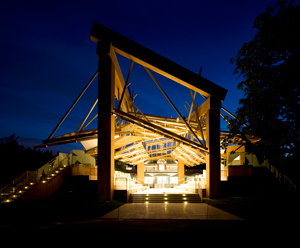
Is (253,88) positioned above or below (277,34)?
below

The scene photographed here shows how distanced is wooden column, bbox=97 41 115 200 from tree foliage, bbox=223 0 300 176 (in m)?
8.30

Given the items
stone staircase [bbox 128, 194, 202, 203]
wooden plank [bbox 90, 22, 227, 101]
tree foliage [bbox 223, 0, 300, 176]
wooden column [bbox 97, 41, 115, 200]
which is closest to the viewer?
tree foliage [bbox 223, 0, 300, 176]

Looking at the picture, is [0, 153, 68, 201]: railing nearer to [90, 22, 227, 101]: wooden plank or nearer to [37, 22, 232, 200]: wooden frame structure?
[37, 22, 232, 200]: wooden frame structure

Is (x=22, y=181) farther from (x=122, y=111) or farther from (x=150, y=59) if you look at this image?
(x=150, y=59)

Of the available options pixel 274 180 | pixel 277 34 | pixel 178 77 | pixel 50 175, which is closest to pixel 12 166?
pixel 50 175

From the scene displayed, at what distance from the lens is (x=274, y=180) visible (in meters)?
21.4

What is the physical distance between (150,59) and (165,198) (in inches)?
373

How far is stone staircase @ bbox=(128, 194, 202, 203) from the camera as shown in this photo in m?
17.7

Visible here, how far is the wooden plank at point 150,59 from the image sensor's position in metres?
17.2

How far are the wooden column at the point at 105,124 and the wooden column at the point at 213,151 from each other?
6591 mm

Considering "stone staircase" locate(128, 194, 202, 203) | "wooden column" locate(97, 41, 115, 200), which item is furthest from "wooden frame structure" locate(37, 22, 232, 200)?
"stone staircase" locate(128, 194, 202, 203)

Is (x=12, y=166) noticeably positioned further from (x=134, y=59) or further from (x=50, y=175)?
(x=134, y=59)

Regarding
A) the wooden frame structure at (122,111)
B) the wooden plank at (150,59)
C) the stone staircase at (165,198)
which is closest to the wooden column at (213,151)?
the wooden frame structure at (122,111)

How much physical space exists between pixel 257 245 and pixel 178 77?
1369 centimetres
